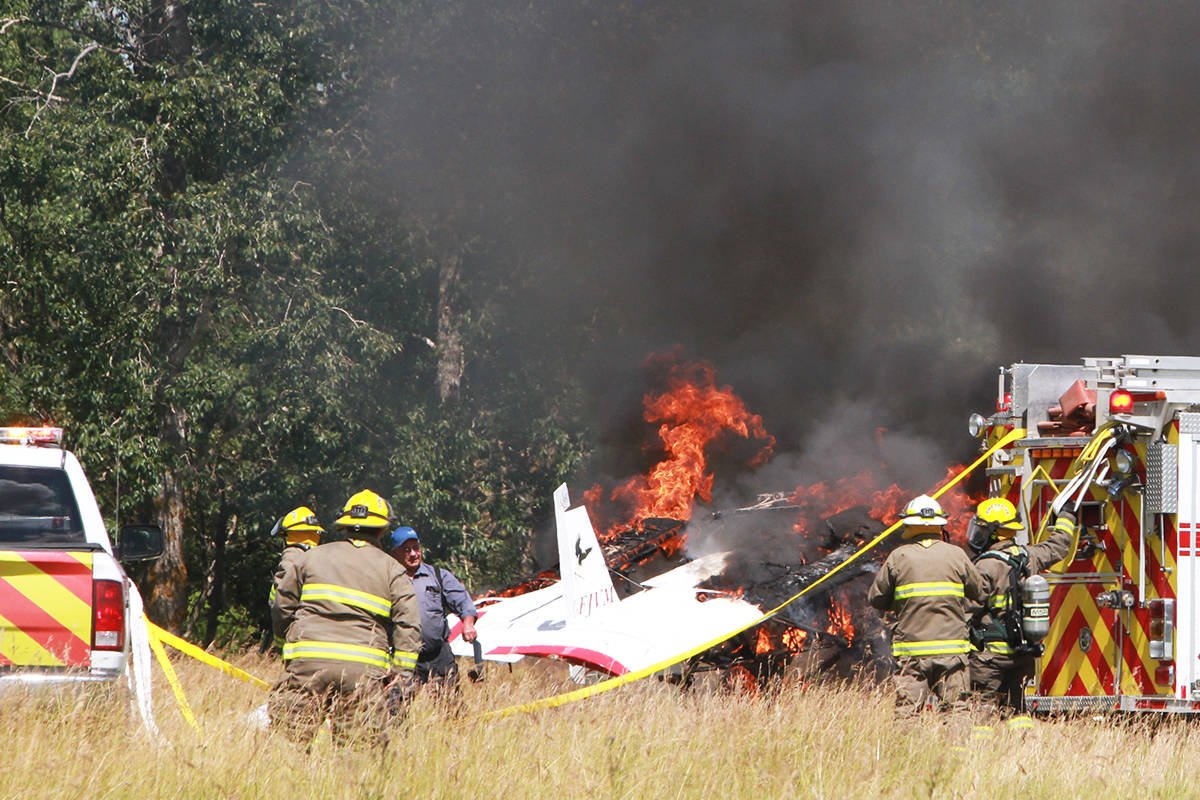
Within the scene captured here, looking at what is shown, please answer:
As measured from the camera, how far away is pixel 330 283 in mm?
14102

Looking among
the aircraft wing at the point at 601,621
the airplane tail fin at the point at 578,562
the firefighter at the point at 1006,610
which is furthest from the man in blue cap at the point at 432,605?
the firefighter at the point at 1006,610

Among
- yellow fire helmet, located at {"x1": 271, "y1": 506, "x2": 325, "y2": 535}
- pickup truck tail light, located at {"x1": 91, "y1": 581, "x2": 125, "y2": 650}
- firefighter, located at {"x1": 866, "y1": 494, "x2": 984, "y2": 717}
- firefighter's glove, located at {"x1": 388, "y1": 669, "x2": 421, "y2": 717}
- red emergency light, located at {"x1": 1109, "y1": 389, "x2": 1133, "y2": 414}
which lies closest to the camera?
pickup truck tail light, located at {"x1": 91, "y1": 581, "x2": 125, "y2": 650}

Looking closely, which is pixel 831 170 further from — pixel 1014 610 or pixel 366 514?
pixel 366 514

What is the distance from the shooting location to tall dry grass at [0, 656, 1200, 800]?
17.0ft

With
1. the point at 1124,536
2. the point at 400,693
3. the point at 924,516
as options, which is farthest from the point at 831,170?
the point at 400,693

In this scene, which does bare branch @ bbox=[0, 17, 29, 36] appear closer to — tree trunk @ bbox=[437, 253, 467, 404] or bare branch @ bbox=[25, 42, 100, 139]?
bare branch @ bbox=[25, 42, 100, 139]

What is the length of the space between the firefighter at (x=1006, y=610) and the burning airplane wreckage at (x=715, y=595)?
2.59ft

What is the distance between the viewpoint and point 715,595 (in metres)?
9.03

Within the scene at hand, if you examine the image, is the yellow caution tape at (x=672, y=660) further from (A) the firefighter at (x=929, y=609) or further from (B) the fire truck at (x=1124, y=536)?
(A) the firefighter at (x=929, y=609)

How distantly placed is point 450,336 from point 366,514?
8652mm

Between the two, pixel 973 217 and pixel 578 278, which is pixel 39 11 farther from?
pixel 973 217

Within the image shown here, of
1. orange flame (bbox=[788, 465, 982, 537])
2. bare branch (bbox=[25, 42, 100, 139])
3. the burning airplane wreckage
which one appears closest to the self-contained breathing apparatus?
the burning airplane wreckage

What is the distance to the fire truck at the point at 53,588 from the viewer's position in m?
5.36

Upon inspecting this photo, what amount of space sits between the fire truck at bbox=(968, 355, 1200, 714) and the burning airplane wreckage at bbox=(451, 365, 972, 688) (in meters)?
1.21
